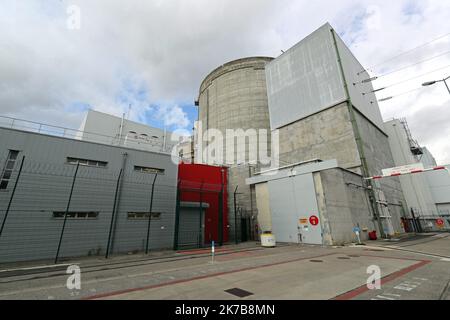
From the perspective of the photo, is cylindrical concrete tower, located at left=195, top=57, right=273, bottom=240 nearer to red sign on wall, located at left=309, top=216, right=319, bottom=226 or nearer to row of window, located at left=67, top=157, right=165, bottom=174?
→ red sign on wall, located at left=309, top=216, right=319, bottom=226

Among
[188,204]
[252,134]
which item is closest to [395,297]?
[188,204]

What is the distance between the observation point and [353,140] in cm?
2441

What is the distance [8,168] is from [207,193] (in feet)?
50.2

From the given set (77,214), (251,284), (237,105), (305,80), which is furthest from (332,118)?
(77,214)

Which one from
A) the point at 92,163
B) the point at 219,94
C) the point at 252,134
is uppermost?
the point at 219,94

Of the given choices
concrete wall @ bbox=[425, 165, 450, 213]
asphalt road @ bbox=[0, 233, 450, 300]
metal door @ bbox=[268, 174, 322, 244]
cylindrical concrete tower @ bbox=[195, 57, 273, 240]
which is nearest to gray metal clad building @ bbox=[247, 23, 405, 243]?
metal door @ bbox=[268, 174, 322, 244]

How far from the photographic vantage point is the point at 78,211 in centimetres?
1452

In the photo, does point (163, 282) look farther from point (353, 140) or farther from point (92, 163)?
point (353, 140)

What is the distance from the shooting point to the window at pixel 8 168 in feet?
42.5

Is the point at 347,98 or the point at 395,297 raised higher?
the point at 347,98

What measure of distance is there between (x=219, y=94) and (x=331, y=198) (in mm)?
30250

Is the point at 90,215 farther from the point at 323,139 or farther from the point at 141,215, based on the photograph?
the point at 323,139

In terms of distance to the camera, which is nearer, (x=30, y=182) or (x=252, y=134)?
(x=30, y=182)

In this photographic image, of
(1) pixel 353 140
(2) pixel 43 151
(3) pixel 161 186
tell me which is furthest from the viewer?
(1) pixel 353 140
